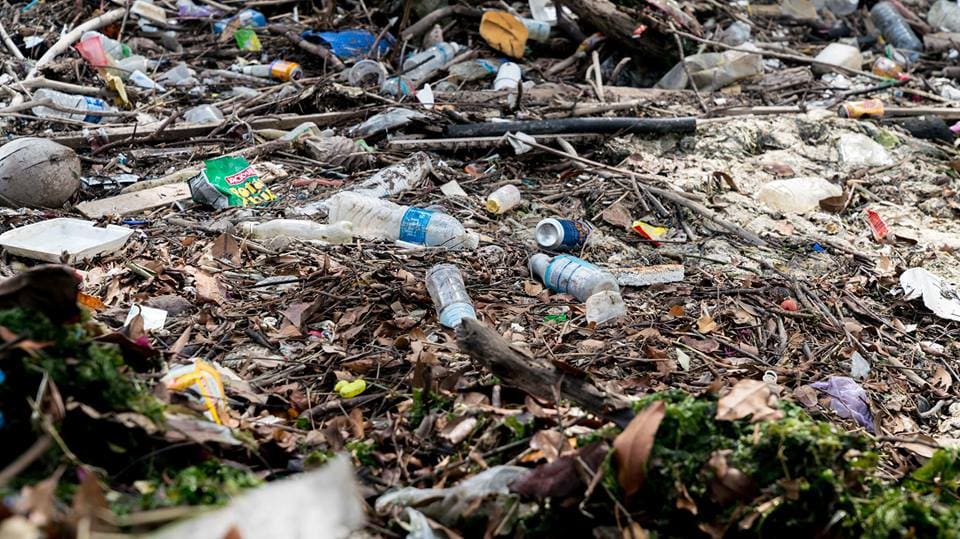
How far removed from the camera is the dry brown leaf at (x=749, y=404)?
1.82 metres

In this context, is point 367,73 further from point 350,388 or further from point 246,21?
point 350,388

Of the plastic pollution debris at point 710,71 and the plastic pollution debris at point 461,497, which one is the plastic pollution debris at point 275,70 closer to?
the plastic pollution debris at point 710,71

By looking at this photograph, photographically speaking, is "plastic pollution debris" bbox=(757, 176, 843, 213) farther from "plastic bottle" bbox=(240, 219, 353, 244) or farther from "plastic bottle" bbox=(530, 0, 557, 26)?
"plastic bottle" bbox=(530, 0, 557, 26)

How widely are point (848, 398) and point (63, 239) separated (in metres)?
3.05

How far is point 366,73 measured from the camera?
606cm

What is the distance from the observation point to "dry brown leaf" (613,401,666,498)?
1.71 meters

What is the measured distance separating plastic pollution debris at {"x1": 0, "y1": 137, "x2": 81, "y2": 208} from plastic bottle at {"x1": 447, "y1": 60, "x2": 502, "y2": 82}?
2.87 meters

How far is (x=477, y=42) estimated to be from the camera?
676cm

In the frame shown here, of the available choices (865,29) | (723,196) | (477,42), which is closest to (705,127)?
(723,196)

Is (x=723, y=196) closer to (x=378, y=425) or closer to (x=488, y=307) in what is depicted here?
(x=488, y=307)

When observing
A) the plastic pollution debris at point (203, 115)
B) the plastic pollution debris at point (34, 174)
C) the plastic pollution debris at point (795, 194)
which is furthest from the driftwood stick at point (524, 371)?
the plastic pollution debris at point (203, 115)

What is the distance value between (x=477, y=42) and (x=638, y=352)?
4197 millimetres

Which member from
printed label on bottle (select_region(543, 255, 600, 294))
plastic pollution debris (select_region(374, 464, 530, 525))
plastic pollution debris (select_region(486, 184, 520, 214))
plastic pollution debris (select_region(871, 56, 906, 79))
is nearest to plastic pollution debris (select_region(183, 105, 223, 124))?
plastic pollution debris (select_region(486, 184, 520, 214))

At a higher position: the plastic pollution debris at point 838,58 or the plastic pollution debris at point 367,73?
the plastic pollution debris at point 367,73
